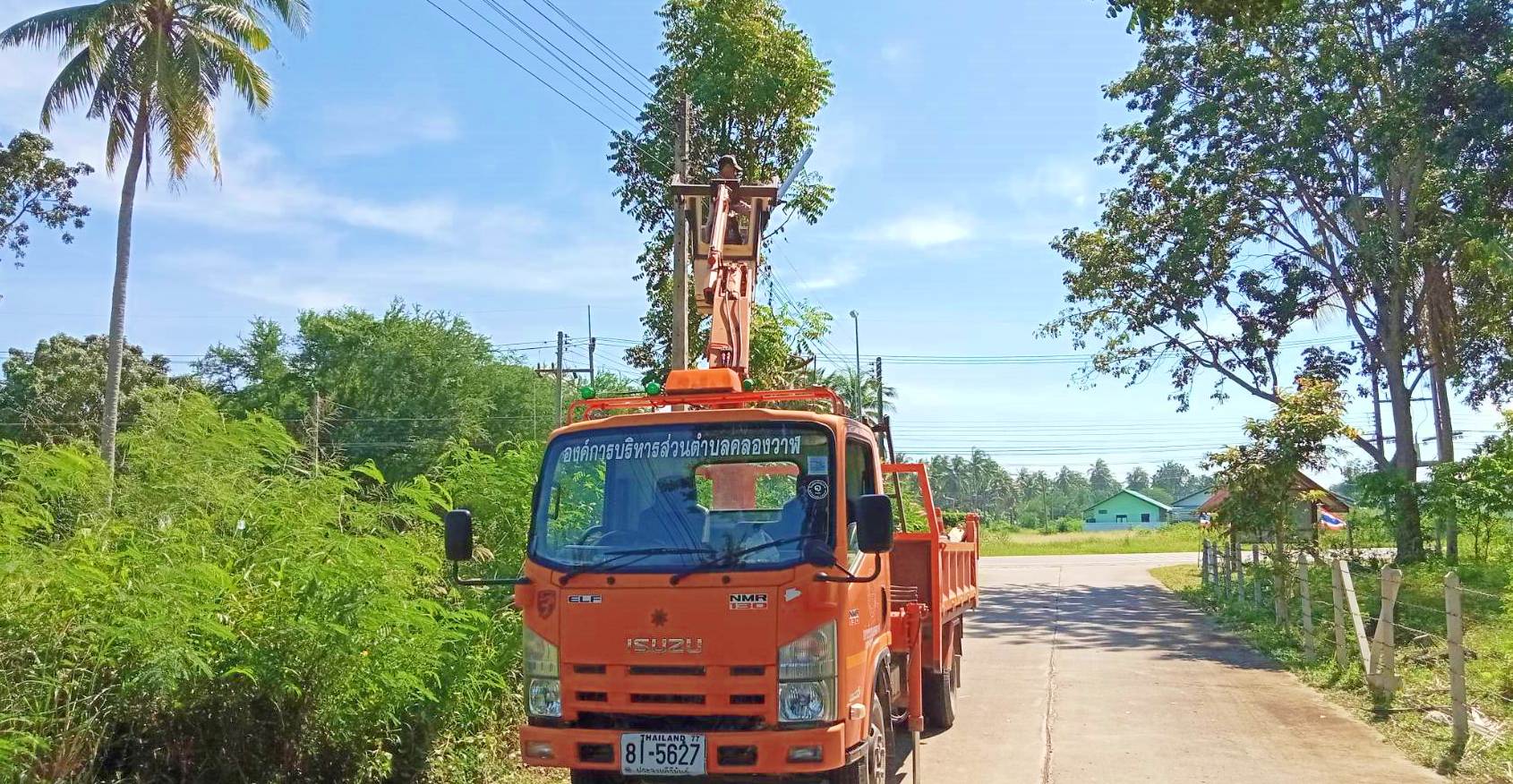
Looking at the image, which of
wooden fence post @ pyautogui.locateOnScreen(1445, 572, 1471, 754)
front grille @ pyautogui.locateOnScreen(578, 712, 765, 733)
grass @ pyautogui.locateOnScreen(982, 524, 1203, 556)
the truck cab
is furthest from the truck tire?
grass @ pyautogui.locateOnScreen(982, 524, 1203, 556)

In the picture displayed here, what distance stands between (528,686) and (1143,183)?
23.7 m

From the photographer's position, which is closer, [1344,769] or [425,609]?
[425,609]

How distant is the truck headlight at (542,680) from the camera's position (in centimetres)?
582

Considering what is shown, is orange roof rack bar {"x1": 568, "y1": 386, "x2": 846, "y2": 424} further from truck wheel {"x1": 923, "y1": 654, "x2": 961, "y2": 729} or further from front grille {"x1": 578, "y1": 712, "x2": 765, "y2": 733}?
truck wheel {"x1": 923, "y1": 654, "x2": 961, "y2": 729}

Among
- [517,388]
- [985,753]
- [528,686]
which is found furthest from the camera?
[517,388]

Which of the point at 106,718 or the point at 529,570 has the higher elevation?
the point at 529,570

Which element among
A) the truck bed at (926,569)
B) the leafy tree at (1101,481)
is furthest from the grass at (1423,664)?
the leafy tree at (1101,481)

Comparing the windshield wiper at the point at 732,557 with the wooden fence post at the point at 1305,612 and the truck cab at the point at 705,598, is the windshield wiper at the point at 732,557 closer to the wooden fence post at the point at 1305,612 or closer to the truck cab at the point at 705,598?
the truck cab at the point at 705,598

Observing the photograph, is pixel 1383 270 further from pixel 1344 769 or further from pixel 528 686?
pixel 528 686

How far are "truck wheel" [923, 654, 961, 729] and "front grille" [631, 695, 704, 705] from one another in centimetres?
386

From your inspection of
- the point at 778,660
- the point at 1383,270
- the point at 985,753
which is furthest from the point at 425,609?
the point at 1383,270

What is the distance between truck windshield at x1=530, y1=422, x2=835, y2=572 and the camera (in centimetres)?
582

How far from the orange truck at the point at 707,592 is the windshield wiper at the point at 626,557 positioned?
10 millimetres

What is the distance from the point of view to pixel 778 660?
18.2ft
